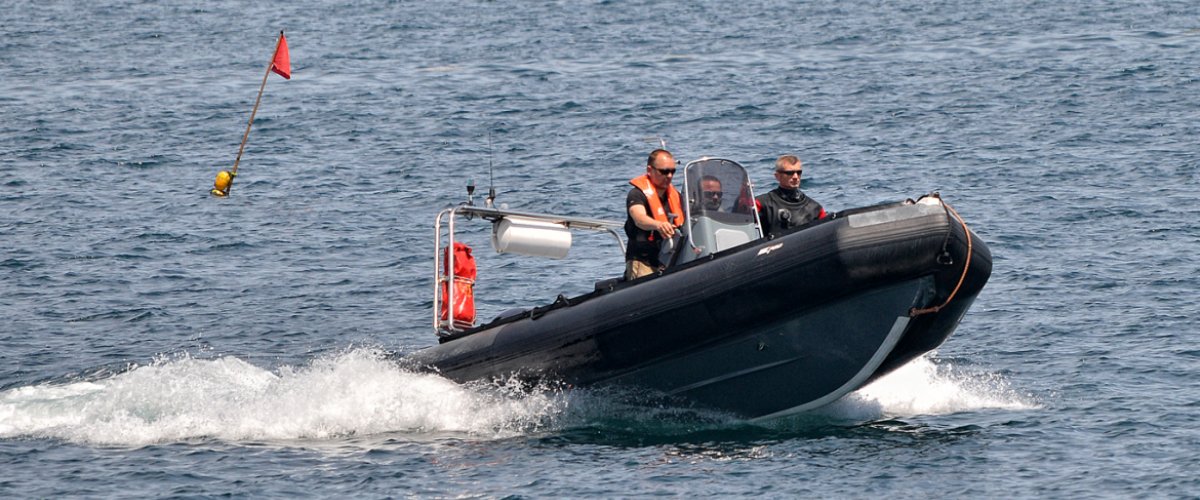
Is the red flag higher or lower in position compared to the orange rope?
higher

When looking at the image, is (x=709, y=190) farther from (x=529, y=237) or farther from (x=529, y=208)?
(x=529, y=208)

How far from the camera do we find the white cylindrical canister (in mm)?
12719

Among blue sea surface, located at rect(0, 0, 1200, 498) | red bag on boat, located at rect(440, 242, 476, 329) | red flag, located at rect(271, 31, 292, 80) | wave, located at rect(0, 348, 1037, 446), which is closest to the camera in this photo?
blue sea surface, located at rect(0, 0, 1200, 498)

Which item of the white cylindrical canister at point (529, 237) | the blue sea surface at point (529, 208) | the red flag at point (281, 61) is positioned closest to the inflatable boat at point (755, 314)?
the blue sea surface at point (529, 208)

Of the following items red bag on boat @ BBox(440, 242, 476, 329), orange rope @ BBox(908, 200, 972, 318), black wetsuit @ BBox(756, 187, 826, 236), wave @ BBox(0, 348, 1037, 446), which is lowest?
wave @ BBox(0, 348, 1037, 446)

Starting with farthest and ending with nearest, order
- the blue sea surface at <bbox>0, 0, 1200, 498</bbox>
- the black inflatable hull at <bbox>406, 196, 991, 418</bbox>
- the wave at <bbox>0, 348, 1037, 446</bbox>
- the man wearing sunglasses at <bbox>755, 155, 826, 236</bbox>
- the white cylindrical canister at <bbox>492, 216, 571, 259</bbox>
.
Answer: the white cylindrical canister at <bbox>492, 216, 571, 259</bbox> → the wave at <bbox>0, 348, 1037, 446</bbox> → the man wearing sunglasses at <bbox>755, 155, 826, 236</bbox> → the blue sea surface at <bbox>0, 0, 1200, 498</bbox> → the black inflatable hull at <bbox>406, 196, 991, 418</bbox>

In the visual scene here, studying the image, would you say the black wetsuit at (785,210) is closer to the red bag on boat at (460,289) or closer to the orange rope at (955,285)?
the orange rope at (955,285)

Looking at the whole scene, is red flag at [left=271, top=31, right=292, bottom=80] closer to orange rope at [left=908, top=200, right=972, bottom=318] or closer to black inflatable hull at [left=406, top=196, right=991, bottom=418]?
black inflatable hull at [left=406, top=196, right=991, bottom=418]

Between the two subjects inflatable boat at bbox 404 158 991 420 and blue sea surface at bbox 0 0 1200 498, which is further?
blue sea surface at bbox 0 0 1200 498

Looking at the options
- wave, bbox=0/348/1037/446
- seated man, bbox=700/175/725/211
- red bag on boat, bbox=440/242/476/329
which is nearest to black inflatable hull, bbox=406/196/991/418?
wave, bbox=0/348/1037/446

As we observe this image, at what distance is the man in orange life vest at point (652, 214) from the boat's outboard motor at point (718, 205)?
13 centimetres

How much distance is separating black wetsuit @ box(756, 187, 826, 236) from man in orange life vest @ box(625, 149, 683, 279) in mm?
592

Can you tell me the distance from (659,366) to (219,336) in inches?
212

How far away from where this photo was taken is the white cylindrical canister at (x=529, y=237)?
12.7 metres
